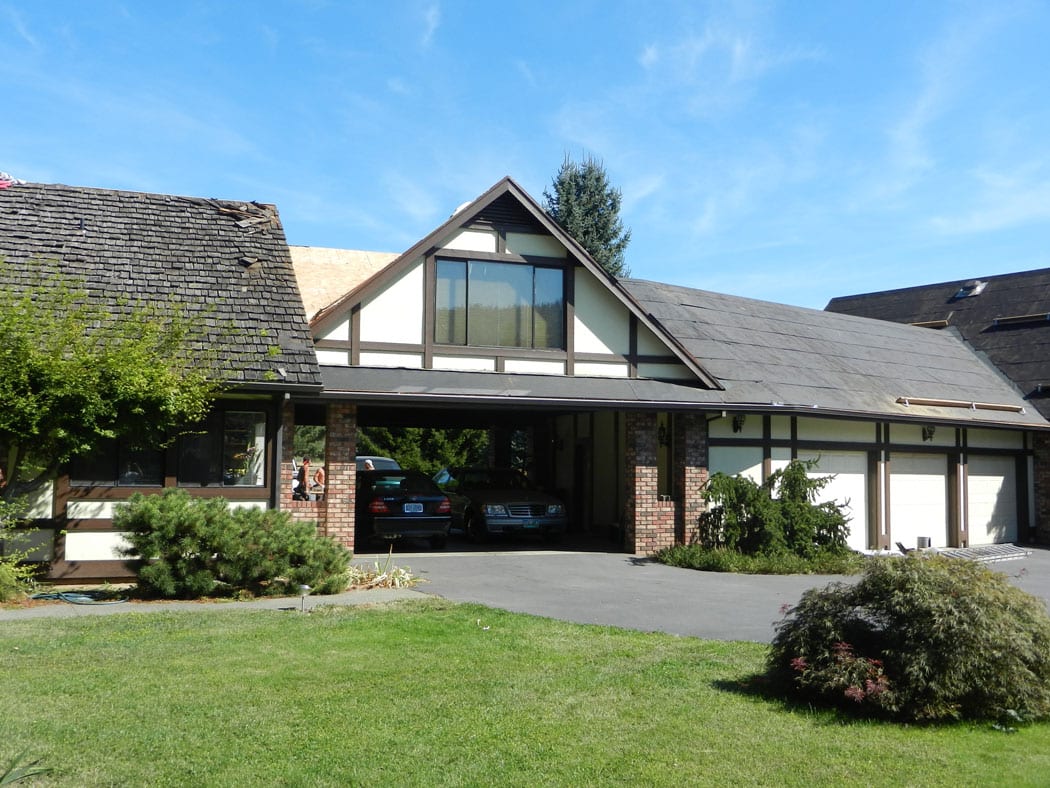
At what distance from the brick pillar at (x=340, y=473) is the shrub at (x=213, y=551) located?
3.01 metres

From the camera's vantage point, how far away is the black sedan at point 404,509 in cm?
1784

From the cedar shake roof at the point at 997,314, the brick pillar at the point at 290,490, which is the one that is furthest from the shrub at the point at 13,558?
the cedar shake roof at the point at 997,314

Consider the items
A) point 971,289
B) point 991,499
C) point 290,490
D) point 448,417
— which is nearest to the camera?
point 290,490

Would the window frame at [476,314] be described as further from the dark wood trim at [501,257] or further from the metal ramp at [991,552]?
the metal ramp at [991,552]

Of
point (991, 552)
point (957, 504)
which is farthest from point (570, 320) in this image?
point (991, 552)

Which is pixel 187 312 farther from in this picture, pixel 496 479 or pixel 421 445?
pixel 421 445

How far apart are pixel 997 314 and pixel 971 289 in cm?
188

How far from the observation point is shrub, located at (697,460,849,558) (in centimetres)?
1684

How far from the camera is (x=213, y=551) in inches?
467

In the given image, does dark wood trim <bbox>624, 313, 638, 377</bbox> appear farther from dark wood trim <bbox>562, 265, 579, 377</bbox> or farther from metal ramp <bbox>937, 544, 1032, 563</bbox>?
metal ramp <bbox>937, 544, 1032, 563</bbox>

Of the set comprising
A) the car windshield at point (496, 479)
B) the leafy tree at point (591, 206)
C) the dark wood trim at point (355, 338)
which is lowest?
the car windshield at point (496, 479)

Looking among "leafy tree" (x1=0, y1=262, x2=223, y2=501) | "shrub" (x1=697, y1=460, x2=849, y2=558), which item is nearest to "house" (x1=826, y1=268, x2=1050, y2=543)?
"shrub" (x1=697, y1=460, x2=849, y2=558)

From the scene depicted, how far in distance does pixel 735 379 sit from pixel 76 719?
1425 cm

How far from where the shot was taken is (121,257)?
14938 mm
